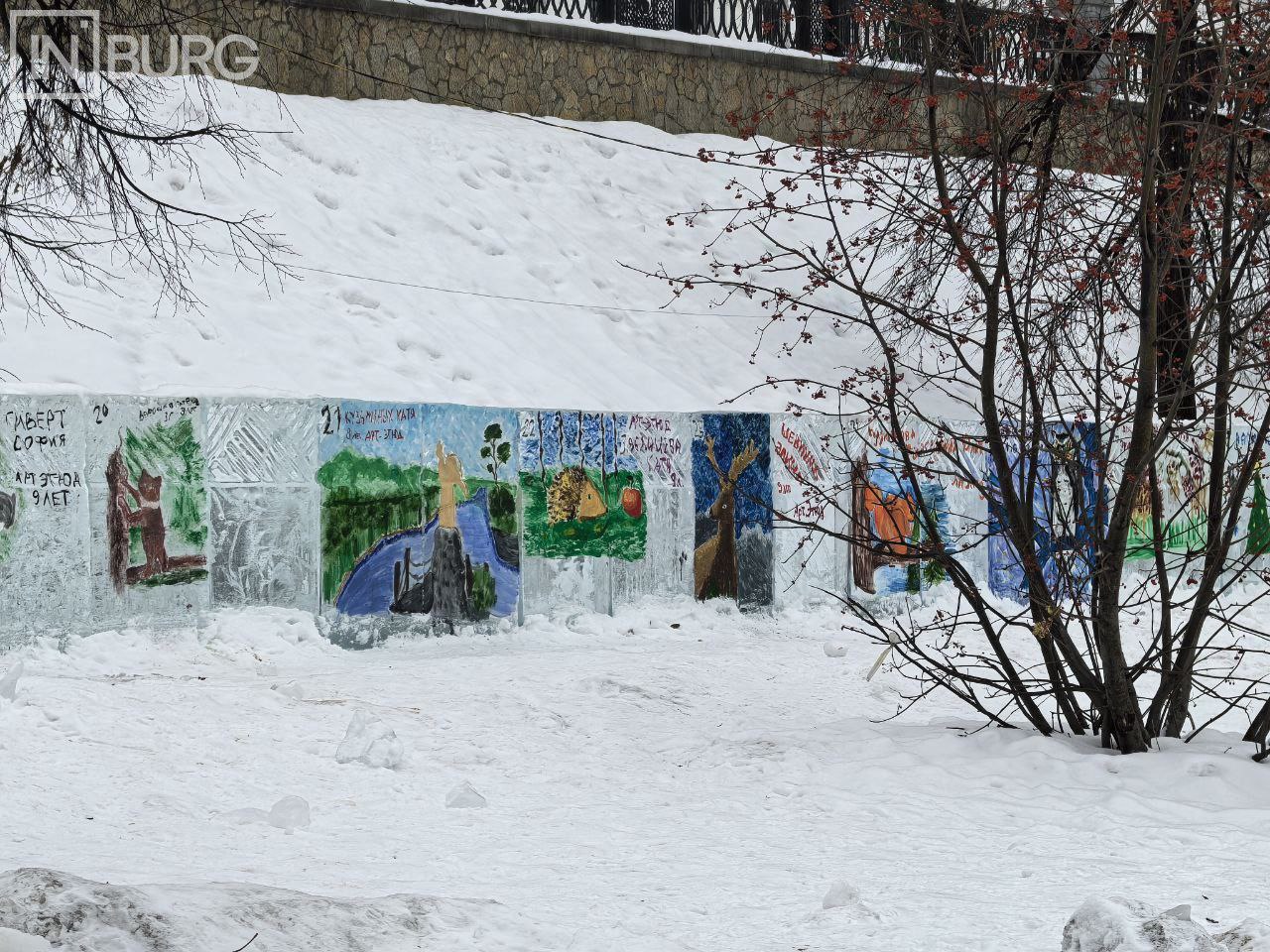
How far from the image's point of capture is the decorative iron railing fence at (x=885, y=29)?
7.75 metres

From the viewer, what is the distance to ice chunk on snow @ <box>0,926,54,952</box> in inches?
144

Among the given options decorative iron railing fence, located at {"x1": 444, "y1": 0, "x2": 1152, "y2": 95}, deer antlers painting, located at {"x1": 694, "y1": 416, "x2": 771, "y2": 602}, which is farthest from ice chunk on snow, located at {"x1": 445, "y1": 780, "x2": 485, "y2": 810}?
deer antlers painting, located at {"x1": 694, "y1": 416, "x2": 771, "y2": 602}

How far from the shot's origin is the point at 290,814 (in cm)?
650

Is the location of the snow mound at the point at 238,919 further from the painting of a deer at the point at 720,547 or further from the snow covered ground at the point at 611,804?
the painting of a deer at the point at 720,547

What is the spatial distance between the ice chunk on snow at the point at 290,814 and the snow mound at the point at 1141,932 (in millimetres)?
3470

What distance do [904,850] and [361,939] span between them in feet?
8.98

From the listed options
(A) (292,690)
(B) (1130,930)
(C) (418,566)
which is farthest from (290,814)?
(C) (418,566)

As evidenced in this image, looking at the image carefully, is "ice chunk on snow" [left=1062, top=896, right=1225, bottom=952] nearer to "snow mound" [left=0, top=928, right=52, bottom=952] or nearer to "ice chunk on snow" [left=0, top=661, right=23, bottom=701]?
"snow mound" [left=0, top=928, right=52, bottom=952]

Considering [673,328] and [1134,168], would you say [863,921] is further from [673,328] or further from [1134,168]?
[673,328]

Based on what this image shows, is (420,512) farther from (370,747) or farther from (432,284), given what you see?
(370,747)

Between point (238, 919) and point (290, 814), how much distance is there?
7.71ft

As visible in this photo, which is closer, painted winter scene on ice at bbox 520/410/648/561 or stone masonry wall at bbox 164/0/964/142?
painted winter scene on ice at bbox 520/410/648/561

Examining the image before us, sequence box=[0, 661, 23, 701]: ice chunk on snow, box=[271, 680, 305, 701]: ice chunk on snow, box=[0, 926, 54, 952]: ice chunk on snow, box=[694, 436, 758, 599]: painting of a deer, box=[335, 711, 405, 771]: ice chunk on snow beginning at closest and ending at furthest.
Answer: box=[0, 926, 54, 952]: ice chunk on snow, box=[335, 711, 405, 771]: ice chunk on snow, box=[0, 661, 23, 701]: ice chunk on snow, box=[271, 680, 305, 701]: ice chunk on snow, box=[694, 436, 758, 599]: painting of a deer

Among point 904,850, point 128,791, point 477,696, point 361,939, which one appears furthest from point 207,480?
point 361,939
